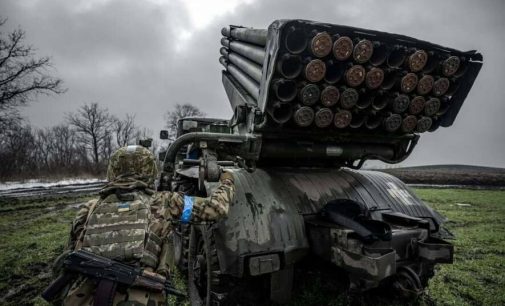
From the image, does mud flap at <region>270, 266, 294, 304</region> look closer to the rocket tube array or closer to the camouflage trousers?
the camouflage trousers

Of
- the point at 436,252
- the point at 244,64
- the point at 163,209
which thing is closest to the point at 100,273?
the point at 163,209

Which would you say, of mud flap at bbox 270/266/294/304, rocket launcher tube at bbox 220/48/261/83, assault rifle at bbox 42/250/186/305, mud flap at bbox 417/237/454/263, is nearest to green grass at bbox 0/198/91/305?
assault rifle at bbox 42/250/186/305

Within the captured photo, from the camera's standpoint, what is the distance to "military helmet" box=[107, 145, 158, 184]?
9.04 ft

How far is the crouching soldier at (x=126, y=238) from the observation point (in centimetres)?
230

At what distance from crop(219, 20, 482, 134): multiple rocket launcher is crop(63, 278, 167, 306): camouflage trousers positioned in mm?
2065

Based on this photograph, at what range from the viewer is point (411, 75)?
3572 mm

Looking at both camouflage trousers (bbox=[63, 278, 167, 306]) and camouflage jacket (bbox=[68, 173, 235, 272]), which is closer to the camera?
camouflage trousers (bbox=[63, 278, 167, 306])

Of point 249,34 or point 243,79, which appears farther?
point 243,79

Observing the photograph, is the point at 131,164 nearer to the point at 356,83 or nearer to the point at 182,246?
the point at 356,83

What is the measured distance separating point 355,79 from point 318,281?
2.56 meters

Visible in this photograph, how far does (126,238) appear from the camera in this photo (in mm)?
2447

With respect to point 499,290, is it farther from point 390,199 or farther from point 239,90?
point 239,90

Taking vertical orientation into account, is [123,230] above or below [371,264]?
above

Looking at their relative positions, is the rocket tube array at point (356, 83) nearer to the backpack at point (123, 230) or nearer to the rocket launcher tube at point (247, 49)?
the rocket launcher tube at point (247, 49)
